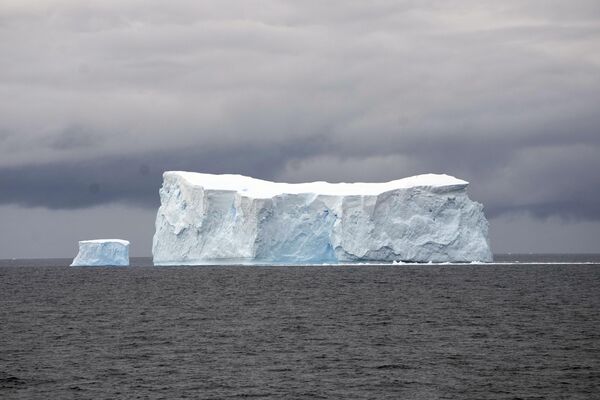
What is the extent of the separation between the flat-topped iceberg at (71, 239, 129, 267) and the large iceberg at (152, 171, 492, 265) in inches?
282

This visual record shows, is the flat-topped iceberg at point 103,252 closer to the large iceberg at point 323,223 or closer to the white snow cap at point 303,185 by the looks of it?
the large iceberg at point 323,223

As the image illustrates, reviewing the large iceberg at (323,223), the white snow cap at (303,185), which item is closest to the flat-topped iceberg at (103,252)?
the large iceberg at (323,223)

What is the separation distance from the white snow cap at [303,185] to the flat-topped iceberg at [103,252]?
8475 millimetres

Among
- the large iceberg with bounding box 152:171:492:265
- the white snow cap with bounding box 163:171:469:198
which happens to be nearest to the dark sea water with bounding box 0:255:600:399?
the large iceberg with bounding box 152:171:492:265

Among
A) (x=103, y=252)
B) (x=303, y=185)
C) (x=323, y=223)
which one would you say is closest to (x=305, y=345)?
(x=323, y=223)

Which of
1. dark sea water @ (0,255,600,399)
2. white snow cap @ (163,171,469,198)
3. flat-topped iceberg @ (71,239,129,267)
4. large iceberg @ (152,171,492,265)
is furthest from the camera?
flat-topped iceberg @ (71,239,129,267)

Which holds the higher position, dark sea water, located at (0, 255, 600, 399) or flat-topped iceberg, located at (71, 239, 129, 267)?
flat-topped iceberg, located at (71, 239, 129, 267)

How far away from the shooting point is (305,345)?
23891mm

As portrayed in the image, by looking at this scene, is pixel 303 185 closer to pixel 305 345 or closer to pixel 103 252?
pixel 103 252

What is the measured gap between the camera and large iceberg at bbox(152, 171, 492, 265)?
187ft

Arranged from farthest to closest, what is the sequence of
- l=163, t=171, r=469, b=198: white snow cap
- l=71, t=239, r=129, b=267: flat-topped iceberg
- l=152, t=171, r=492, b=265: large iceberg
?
l=71, t=239, r=129, b=267: flat-topped iceberg → l=163, t=171, r=469, b=198: white snow cap → l=152, t=171, r=492, b=265: large iceberg

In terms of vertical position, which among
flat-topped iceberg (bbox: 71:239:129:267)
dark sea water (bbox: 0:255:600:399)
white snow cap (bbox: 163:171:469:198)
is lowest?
dark sea water (bbox: 0:255:600:399)

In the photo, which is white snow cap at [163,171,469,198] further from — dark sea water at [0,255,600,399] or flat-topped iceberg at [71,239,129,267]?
dark sea water at [0,255,600,399]

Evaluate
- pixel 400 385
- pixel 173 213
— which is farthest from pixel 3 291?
pixel 400 385
